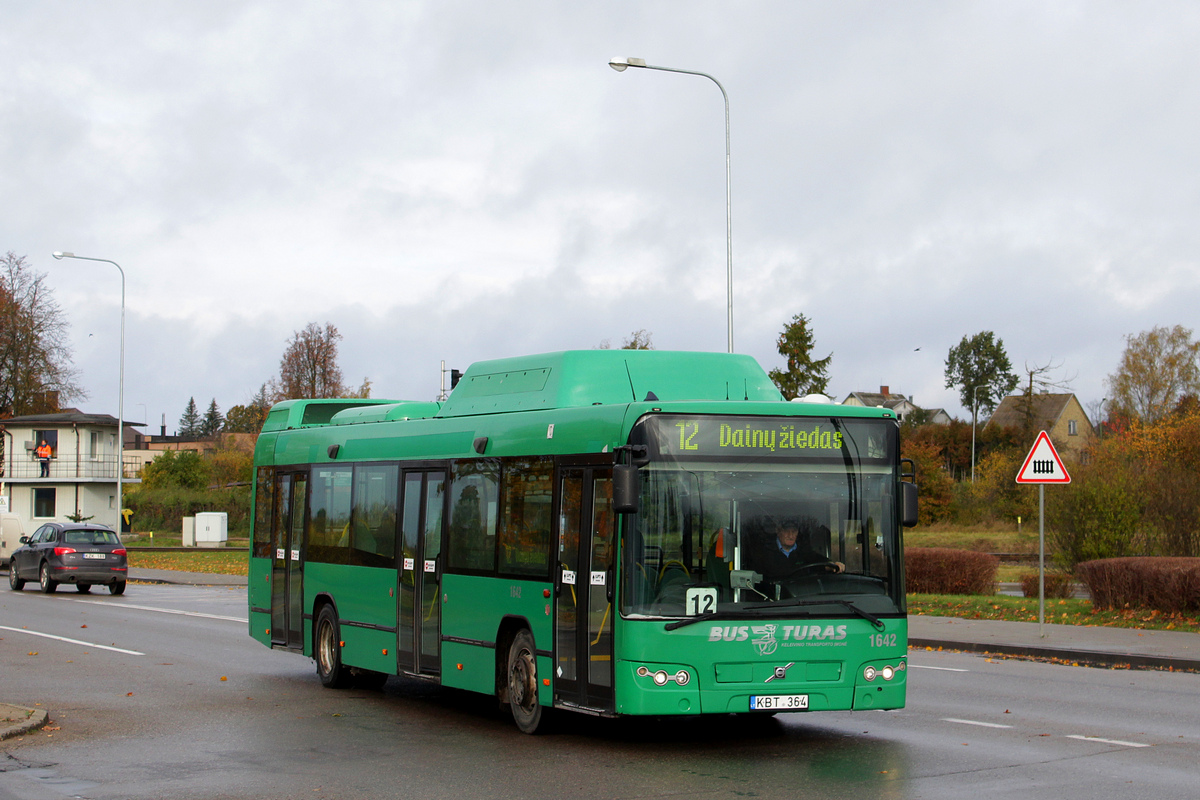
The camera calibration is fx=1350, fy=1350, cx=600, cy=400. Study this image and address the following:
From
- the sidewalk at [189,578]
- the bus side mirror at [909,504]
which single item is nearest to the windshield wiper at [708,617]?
the bus side mirror at [909,504]

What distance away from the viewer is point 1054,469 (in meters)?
18.8

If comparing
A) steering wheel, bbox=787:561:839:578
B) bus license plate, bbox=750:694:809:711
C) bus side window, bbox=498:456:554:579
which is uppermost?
bus side window, bbox=498:456:554:579

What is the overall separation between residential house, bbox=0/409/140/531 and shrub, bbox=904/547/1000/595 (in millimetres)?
53415

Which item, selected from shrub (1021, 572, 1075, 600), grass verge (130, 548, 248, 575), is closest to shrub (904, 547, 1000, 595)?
shrub (1021, 572, 1075, 600)

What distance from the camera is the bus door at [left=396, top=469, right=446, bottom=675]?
1230 centimetres

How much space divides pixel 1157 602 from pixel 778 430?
13342 millimetres

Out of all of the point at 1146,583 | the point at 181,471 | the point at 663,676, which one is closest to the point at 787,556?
the point at 663,676

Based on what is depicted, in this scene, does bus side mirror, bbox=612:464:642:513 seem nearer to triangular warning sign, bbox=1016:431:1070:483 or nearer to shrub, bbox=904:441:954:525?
triangular warning sign, bbox=1016:431:1070:483

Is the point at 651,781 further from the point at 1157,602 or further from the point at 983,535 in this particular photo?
the point at 983,535

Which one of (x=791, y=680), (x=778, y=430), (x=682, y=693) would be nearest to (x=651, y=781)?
(x=682, y=693)

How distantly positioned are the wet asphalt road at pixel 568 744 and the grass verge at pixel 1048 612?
4877 millimetres

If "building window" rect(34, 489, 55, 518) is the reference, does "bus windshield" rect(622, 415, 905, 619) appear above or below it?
above

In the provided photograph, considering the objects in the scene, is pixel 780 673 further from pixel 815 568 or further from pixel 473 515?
pixel 473 515

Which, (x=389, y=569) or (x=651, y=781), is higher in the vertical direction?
(x=389, y=569)
